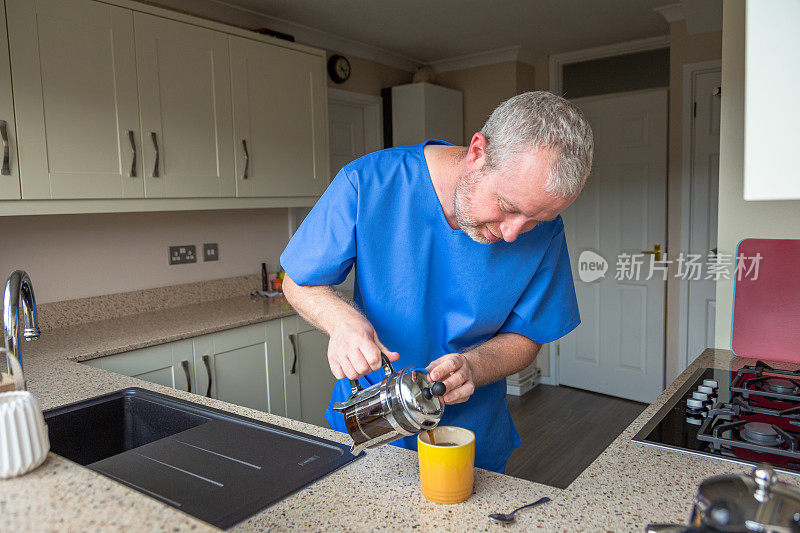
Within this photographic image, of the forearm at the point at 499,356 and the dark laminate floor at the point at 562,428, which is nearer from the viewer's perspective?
the forearm at the point at 499,356

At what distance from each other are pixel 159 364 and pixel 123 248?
788mm

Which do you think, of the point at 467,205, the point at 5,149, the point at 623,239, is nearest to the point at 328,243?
the point at 467,205

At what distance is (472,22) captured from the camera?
12.1 ft

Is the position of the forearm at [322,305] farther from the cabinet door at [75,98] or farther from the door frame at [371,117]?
the door frame at [371,117]

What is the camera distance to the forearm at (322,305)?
1174 millimetres

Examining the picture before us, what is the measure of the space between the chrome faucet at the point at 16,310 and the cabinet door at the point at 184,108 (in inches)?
48.1

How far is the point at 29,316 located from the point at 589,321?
3767 millimetres

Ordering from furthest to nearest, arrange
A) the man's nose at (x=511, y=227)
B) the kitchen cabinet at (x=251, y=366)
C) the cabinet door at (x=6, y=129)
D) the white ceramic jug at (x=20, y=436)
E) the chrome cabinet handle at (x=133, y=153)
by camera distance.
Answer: the chrome cabinet handle at (x=133, y=153)
the kitchen cabinet at (x=251, y=366)
the cabinet door at (x=6, y=129)
the man's nose at (x=511, y=227)
the white ceramic jug at (x=20, y=436)

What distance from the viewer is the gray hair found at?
1.01 metres

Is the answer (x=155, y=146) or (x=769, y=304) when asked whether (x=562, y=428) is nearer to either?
(x=769, y=304)

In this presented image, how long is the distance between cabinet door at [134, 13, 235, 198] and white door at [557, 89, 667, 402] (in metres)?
2.59

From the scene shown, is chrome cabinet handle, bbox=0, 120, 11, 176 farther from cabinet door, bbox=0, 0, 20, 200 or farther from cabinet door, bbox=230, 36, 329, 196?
cabinet door, bbox=230, 36, 329, 196

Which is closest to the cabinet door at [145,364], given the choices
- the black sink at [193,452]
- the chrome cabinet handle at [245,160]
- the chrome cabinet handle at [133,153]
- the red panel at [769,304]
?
the chrome cabinet handle at [133,153]

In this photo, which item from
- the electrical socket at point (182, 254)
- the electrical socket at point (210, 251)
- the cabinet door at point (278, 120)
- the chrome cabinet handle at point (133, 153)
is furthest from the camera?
the electrical socket at point (210, 251)
